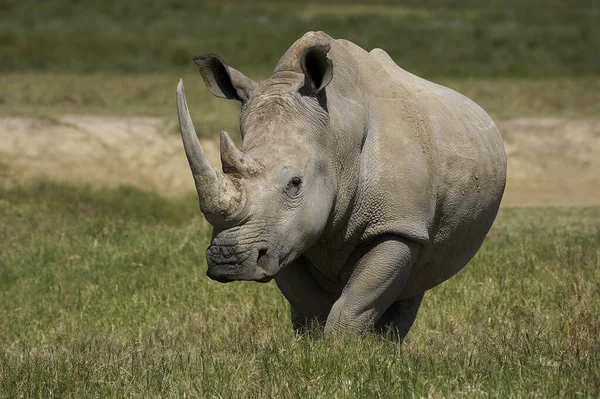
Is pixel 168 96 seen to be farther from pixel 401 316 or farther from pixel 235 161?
pixel 235 161

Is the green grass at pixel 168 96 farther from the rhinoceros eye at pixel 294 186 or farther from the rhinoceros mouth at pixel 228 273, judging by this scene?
the rhinoceros mouth at pixel 228 273

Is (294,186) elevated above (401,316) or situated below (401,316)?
above

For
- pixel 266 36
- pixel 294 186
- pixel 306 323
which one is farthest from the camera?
pixel 266 36

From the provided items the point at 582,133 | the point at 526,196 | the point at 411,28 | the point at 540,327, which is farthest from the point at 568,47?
the point at 540,327

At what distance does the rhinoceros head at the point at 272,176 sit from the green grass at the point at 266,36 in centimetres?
1942

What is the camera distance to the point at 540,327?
25.5ft

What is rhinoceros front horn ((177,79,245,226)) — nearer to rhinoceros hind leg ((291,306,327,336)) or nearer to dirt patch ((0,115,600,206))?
rhinoceros hind leg ((291,306,327,336))

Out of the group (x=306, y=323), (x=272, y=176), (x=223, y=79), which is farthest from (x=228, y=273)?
(x=223, y=79)

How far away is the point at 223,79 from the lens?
23.4 ft

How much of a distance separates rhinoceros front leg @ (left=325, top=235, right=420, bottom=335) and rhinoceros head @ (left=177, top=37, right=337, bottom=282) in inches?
17.3

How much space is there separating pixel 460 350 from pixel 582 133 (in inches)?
519

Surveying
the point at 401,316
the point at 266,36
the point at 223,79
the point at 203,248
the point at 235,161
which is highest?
the point at 223,79

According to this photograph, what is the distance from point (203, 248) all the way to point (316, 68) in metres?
4.76

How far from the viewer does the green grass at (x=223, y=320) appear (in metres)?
5.95
